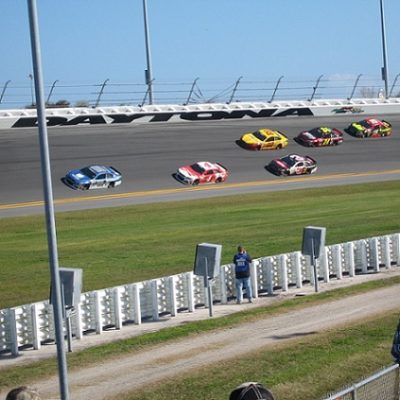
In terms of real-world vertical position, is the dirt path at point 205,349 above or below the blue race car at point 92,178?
above

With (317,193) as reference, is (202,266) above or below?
above

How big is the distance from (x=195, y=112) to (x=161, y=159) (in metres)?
12.8

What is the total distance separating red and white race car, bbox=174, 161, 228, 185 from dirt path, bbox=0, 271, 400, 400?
87.5 ft

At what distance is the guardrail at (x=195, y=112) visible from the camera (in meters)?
57.6

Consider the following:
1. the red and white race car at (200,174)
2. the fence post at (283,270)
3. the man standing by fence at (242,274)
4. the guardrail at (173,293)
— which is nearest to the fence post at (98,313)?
the guardrail at (173,293)

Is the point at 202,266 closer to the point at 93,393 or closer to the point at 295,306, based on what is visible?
the point at 295,306

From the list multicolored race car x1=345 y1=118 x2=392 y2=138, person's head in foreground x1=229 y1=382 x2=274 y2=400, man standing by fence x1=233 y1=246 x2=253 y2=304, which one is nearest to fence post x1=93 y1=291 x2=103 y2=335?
man standing by fence x1=233 y1=246 x2=253 y2=304

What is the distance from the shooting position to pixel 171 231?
3631 centimetres

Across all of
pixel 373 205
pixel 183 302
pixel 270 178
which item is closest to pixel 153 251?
pixel 183 302

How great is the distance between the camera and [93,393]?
615 inches

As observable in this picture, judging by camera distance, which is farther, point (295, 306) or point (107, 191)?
point (107, 191)

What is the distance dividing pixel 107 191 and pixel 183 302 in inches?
963

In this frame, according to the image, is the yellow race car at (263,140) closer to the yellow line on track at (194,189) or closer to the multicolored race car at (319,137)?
the multicolored race car at (319,137)

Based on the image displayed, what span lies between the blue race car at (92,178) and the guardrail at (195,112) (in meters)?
9.78
